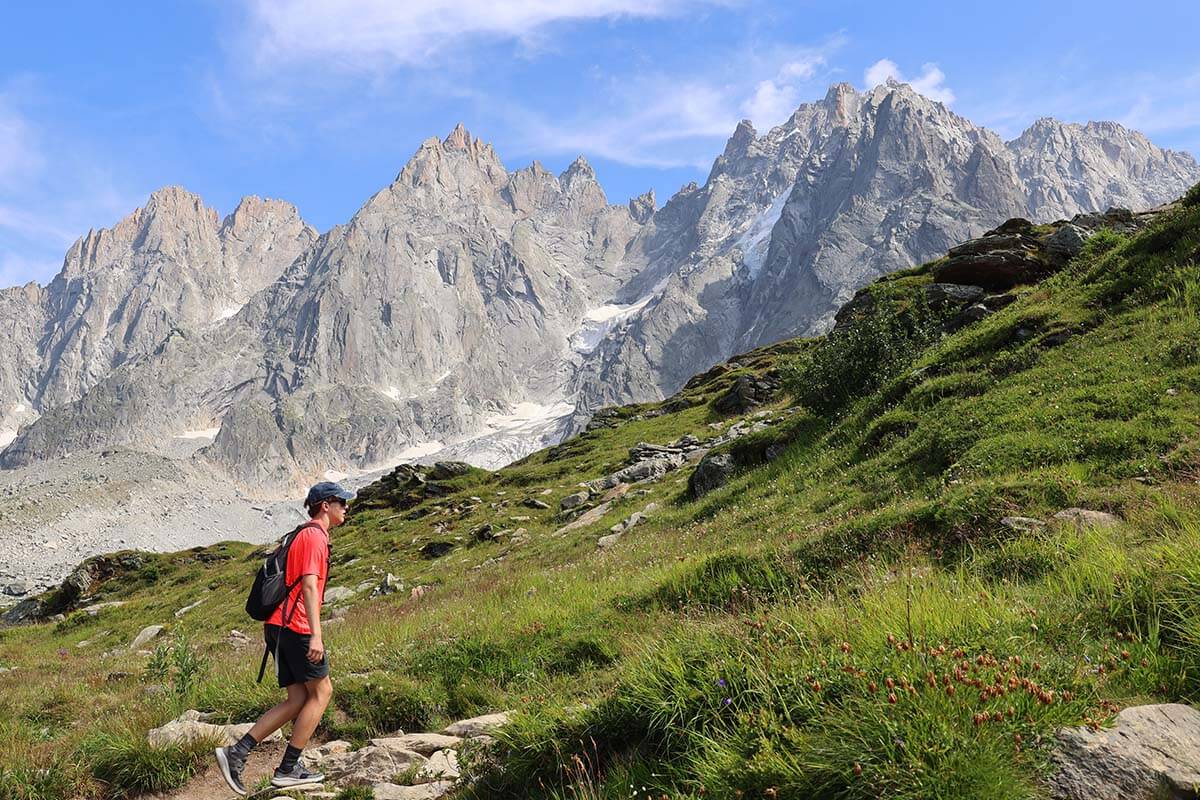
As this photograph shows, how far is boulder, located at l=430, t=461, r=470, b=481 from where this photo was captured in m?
77.4

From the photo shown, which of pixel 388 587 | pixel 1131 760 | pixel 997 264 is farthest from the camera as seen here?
pixel 997 264

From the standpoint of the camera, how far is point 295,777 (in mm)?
7223

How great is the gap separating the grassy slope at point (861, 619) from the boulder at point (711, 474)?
7.71 ft

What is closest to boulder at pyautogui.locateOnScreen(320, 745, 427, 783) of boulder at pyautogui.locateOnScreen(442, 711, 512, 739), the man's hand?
boulder at pyautogui.locateOnScreen(442, 711, 512, 739)

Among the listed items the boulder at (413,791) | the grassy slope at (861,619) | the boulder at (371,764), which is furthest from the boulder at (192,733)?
the boulder at (413,791)

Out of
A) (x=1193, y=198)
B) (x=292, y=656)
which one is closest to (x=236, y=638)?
(x=292, y=656)

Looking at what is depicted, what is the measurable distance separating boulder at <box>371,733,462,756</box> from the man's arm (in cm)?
128

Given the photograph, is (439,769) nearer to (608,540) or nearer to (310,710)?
(310,710)

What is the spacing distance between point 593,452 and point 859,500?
2177 inches

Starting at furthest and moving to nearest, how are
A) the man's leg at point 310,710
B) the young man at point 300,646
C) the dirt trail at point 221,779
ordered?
the young man at point 300,646, the dirt trail at point 221,779, the man's leg at point 310,710

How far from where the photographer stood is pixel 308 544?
813 centimetres

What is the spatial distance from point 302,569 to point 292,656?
40.3 inches

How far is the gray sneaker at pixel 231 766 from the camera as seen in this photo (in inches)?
288

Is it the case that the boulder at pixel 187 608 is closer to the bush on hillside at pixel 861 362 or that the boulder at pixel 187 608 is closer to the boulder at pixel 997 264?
the bush on hillside at pixel 861 362
